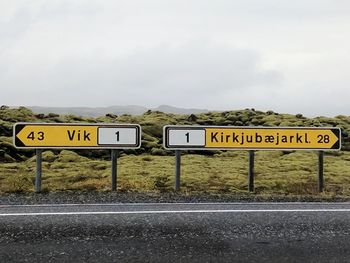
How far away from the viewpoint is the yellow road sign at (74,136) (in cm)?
1088

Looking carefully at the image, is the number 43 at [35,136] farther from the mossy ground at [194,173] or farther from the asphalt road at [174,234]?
the asphalt road at [174,234]

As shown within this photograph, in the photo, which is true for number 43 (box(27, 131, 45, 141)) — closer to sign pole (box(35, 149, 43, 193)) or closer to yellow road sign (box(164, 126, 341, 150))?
sign pole (box(35, 149, 43, 193))

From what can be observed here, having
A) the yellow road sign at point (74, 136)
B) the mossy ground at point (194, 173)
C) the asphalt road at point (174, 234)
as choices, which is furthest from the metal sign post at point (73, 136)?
the asphalt road at point (174, 234)

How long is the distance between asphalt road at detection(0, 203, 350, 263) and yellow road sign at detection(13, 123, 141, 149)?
3.17 meters

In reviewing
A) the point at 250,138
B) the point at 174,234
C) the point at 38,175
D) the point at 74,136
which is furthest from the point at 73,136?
the point at 174,234

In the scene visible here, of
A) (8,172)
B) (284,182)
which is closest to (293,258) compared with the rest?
(284,182)

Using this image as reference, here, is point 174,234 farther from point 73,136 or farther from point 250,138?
point 250,138

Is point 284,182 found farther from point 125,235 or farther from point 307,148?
point 125,235

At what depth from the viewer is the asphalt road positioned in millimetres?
4957

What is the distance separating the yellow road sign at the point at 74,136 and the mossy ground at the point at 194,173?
1213 mm

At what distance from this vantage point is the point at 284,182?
16656mm

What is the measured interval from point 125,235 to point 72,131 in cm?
572

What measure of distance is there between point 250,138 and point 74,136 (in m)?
4.32

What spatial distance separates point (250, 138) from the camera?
38.7 ft
